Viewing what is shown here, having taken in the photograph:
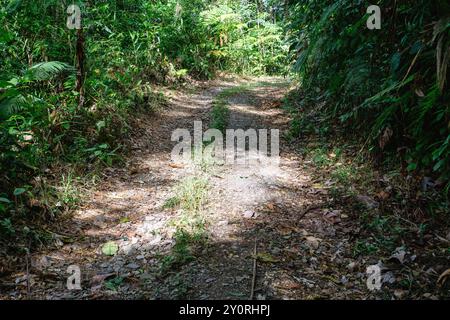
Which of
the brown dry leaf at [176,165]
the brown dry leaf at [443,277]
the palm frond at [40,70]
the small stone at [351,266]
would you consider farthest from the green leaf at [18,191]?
the brown dry leaf at [443,277]

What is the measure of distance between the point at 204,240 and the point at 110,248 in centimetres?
97

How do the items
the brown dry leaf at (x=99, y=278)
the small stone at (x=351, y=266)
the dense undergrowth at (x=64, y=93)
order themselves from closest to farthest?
the brown dry leaf at (x=99, y=278), the small stone at (x=351, y=266), the dense undergrowth at (x=64, y=93)

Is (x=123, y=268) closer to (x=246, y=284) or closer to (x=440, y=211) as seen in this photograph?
(x=246, y=284)

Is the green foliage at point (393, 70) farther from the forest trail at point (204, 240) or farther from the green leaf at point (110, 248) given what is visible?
the green leaf at point (110, 248)

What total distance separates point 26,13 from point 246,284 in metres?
6.36

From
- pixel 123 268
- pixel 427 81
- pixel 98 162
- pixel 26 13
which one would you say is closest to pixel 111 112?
pixel 98 162

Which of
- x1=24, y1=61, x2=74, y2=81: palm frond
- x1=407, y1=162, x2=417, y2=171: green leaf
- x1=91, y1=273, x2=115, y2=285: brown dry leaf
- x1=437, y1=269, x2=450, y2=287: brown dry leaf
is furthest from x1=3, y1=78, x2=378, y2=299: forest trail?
x1=24, y1=61, x2=74, y2=81: palm frond

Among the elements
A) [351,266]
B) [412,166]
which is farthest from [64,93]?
[412,166]

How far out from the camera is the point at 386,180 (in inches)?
179

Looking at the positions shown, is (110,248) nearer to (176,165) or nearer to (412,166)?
(176,165)

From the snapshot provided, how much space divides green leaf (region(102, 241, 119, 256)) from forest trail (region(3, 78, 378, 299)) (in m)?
0.01

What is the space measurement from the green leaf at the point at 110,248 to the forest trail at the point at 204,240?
0.03 feet

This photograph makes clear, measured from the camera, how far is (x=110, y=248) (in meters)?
3.93

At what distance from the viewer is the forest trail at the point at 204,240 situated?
3240 millimetres
